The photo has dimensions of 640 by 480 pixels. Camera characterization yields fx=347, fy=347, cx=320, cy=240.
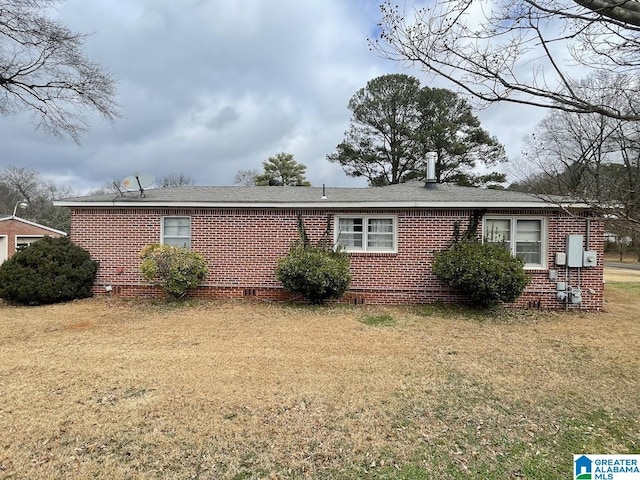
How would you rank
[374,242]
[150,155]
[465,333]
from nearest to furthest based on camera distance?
[465,333] < [374,242] < [150,155]

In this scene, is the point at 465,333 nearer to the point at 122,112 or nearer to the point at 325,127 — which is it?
the point at 122,112

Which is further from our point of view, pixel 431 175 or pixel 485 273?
pixel 431 175

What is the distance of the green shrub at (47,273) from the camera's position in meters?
8.27

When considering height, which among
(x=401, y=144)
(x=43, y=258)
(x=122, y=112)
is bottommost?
(x=43, y=258)

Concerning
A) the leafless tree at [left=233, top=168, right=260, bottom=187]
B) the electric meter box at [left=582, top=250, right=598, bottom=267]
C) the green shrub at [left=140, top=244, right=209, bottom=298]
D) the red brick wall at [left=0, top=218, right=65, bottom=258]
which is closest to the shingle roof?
the green shrub at [left=140, top=244, right=209, bottom=298]

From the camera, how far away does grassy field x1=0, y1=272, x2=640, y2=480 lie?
2746 millimetres

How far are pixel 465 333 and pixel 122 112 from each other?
631 inches

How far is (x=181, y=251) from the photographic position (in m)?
8.62

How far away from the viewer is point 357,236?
30.1ft

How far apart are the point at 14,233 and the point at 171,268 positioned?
20.9 metres

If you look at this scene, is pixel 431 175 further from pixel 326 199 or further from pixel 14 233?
pixel 14 233

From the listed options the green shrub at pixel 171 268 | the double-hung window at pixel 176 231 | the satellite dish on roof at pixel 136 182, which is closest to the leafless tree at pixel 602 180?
the green shrub at pixel 171 268

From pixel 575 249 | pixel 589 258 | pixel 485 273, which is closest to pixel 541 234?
pixel 575 249

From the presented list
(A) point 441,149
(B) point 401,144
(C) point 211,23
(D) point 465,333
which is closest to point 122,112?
(C) point 211,23
